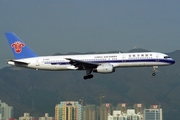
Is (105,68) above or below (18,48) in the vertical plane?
below

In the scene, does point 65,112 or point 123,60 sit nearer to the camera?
point 123,60

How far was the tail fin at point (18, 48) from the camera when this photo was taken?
66500 millimetres

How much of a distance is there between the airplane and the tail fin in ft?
0.77

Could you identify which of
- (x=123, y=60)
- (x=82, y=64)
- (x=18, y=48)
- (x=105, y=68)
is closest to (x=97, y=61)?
(x=105, y=68)

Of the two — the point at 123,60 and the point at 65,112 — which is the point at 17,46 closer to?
the point at 123,60

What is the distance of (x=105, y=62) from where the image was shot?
6094cm

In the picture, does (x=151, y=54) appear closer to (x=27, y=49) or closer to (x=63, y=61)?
(x=63, y=61)

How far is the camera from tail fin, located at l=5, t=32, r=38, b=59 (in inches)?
2618

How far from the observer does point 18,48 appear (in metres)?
67.4

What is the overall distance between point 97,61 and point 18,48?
16.9 metres

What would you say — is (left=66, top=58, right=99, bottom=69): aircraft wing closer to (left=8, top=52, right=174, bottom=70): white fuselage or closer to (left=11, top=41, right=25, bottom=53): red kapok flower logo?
(left=8, top=52, right=174, bottom=70): white fuselage

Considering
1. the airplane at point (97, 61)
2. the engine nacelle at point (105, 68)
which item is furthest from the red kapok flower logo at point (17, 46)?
the engine nacelle at point (105, 68)

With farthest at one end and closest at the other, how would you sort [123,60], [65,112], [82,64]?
[65,112] < [82,64] < [123,60]

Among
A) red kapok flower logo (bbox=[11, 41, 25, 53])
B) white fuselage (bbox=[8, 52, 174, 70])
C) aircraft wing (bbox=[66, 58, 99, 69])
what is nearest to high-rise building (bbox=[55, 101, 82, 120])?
red kapok flower logo (bbox=[11, 41, 25, 53])
